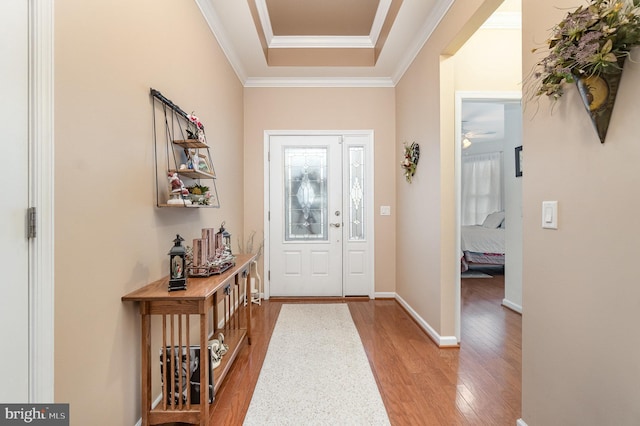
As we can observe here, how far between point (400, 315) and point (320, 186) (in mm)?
1908

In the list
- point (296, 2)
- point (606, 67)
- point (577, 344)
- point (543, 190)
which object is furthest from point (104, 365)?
point (296, 2)

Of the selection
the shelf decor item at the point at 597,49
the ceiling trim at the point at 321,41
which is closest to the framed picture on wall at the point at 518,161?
the ceiling trim at the point at 321,41

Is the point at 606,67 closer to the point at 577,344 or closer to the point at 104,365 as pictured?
the point at 577,344

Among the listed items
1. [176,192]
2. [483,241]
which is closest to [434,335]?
[176,192]

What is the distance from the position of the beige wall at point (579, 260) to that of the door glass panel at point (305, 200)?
2642 mm

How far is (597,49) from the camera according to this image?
1038 millimetres

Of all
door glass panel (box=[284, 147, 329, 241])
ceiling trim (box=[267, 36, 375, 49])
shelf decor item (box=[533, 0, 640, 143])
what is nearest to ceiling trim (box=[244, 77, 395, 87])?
ceiling trim (box=[267, 36, 375, 49])

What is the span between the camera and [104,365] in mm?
1291

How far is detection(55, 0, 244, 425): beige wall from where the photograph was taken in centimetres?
110

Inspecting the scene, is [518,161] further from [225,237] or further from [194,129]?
[194,129]

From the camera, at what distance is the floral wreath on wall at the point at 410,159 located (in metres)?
3.09

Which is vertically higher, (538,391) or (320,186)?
(320,186)

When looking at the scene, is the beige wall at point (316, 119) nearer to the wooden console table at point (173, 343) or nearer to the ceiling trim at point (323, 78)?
the ceiling trim at point (323, 78)

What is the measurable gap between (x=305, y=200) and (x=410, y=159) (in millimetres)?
1488
